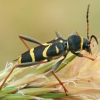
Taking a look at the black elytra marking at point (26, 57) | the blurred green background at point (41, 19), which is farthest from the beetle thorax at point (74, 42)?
the blurred green background at point (41, 19)

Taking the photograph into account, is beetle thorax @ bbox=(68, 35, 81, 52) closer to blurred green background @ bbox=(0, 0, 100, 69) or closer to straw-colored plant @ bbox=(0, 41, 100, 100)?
straw-colored plant @ bbox=(0, 41, 100, 100)

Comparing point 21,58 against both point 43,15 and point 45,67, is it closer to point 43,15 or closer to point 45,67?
point 45,67

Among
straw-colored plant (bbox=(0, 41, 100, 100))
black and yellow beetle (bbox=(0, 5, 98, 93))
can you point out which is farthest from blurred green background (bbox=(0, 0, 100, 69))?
straw-colored plant (bbox=(0, 41, 100, 100))

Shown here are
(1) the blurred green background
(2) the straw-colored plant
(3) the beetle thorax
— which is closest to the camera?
(2) the straw-colored plant

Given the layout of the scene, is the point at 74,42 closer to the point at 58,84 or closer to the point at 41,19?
the point at 58,84

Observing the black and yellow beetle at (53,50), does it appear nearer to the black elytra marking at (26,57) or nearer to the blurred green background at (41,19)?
the black elytra marking at (26,57)
